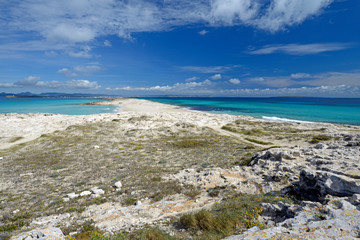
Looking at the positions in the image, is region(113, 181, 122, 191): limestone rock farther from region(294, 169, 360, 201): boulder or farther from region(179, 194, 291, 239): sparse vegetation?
region(294, 169, 360, 201): boulder

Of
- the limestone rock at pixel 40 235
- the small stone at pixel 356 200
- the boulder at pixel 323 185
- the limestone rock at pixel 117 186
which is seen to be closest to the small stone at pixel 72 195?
the limestone rock at pixel 117 186

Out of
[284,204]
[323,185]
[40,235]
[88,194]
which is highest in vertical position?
[323,185]

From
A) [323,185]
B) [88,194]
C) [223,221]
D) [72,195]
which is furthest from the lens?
[88,194]

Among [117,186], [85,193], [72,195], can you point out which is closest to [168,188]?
[117,186]

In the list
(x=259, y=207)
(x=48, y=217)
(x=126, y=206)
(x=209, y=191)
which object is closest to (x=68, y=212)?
(x=48, y=217)

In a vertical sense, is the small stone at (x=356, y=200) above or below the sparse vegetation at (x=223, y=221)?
above

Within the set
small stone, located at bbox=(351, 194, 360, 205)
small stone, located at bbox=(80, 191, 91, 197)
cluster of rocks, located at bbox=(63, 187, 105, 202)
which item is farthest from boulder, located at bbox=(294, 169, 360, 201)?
small stone, located at bbox=(80, 191, 91, 197)

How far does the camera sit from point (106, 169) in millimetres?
15984

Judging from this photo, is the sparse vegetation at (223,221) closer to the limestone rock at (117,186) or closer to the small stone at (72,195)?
the limestone rock at (117,186)

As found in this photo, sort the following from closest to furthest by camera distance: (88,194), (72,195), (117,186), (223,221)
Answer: (223,221)
(72,195)
(88,194)
(117,186)

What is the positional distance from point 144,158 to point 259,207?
554 inches

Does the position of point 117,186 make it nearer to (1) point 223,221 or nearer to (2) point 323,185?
(1) point 223,221

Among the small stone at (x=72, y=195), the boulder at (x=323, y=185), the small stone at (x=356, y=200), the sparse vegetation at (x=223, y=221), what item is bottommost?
the small stone at (x=72, y=195)

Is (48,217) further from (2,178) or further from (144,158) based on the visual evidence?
(144,158)
